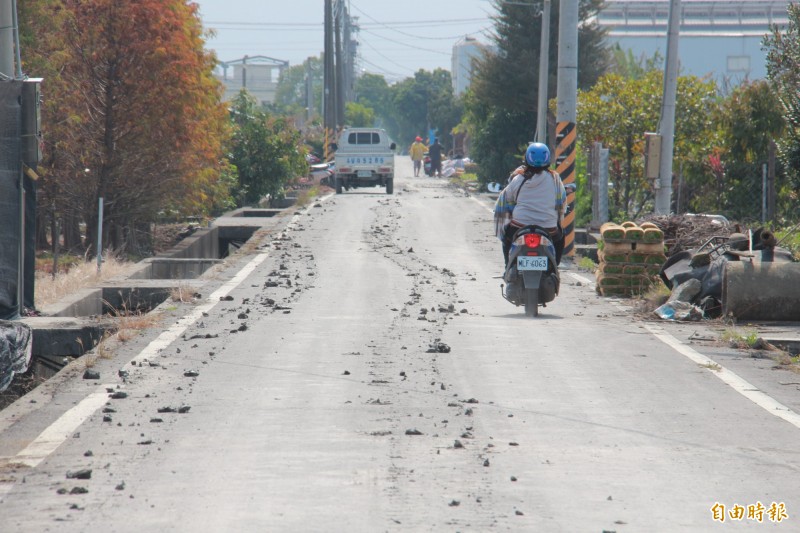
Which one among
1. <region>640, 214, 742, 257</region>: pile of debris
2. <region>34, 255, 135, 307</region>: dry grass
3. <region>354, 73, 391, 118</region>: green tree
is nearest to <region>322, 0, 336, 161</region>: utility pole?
<region>34, 255, 135, 307</region>: dry grass

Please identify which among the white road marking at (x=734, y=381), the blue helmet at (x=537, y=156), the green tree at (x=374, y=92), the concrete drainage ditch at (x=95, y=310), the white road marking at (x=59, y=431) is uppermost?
the green tree at (x=374, y=92)

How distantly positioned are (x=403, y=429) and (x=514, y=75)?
4154 cm

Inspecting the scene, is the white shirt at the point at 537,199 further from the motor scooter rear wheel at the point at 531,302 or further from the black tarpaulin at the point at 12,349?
the black tarpaulin at the point at 12,349

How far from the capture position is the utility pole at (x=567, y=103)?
2152 cm

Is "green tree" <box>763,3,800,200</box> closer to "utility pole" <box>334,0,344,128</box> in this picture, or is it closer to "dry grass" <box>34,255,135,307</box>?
"dry grass" <box>34,255,135,307</box>

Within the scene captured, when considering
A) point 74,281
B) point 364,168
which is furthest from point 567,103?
point 364,168

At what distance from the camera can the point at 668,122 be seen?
21406 mm

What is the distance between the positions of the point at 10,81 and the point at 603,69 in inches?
1583

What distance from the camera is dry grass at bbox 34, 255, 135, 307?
14227 millimetres

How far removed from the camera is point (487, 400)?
8.19m

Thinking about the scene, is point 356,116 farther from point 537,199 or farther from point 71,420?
point 71,420

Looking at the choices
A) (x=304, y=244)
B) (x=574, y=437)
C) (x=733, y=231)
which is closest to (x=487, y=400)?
(x=574, y=437)

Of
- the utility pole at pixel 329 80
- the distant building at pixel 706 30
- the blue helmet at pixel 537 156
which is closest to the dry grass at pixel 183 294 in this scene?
the blue helmet at pixel 537 156

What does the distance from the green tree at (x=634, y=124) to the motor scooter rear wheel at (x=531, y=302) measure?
14.7 m
